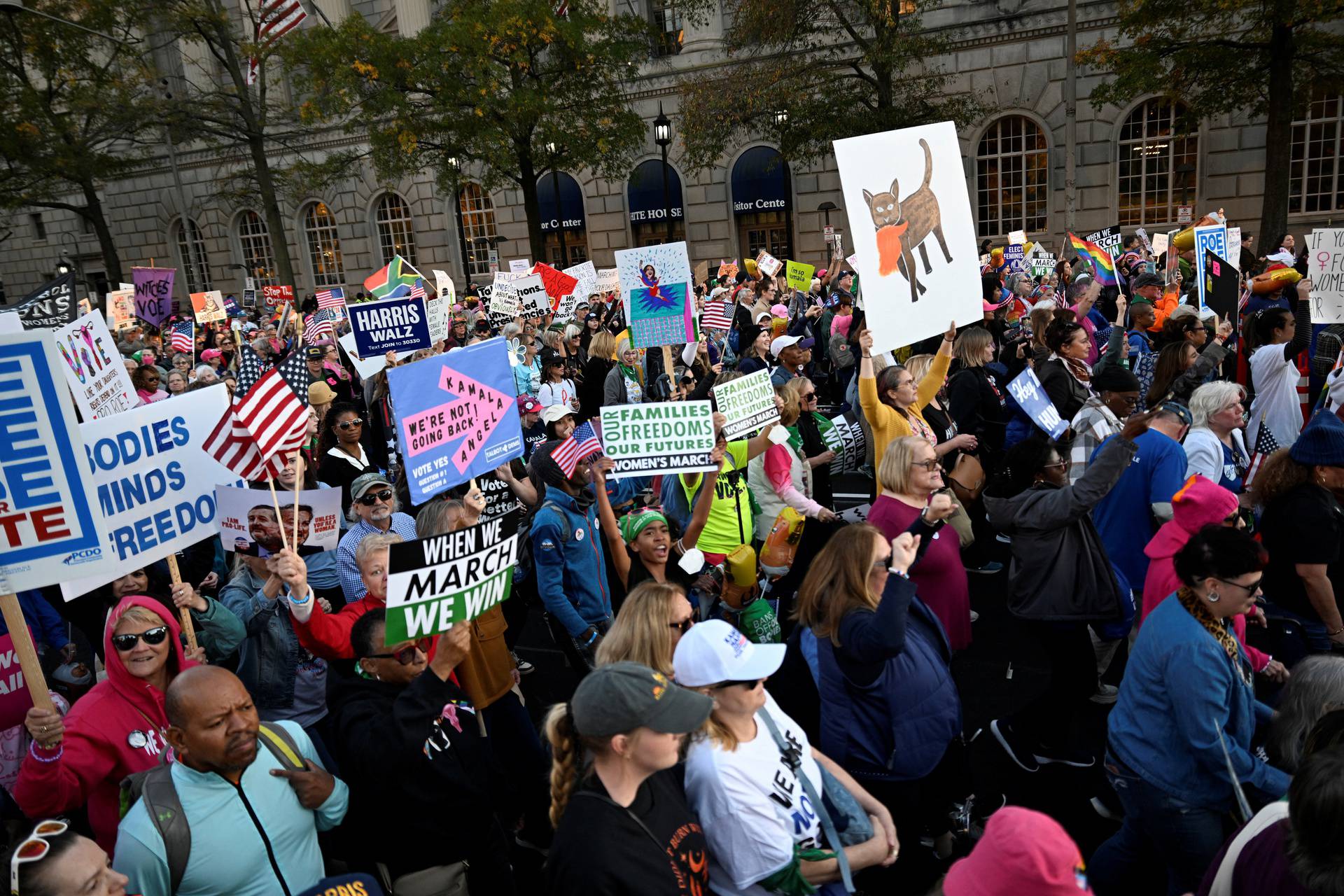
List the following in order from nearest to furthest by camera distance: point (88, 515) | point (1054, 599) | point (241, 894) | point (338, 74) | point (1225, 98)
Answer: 1. point (241, 894)
2. point (88, 515)
3. point (1054, 599)
4. point (1225, 98)
5. point (338, 74)

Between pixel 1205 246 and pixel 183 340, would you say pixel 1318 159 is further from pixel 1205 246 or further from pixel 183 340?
pixel 183 340

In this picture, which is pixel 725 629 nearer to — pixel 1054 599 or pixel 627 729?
pixel 627 729

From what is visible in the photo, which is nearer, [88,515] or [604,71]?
[88,515]

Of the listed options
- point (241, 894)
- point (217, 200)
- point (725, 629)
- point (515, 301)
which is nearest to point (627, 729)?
point (725, 629)

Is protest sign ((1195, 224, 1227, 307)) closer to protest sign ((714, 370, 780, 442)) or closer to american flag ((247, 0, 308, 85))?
protest sign ((714, 370, 780, 442))

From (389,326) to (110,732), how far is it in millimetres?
5621

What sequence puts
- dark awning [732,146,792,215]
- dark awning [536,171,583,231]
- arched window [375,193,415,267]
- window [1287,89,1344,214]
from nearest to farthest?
window [1287,89,1344,214], dark awning [732,146,792,215], dark awning [536,171,583,231], arched window [375,193,415,267]

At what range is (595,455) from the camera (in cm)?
529

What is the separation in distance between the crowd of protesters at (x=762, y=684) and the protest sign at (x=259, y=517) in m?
0.16

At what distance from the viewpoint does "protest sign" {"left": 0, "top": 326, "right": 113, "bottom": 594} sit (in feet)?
11.2

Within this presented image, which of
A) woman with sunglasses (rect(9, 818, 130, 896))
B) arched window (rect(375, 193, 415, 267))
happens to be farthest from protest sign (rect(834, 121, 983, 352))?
arched window (rect(375, 193, 415, 267))

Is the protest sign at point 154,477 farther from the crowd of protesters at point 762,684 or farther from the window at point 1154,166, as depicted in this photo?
the window at point 1154,166

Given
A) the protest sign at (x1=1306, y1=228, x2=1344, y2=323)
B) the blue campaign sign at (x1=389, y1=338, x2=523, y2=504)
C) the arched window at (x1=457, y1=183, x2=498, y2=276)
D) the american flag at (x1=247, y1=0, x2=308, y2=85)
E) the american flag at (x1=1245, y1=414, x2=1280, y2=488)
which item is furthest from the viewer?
the arched window at (x1=457, y1=183, x2=498, y2=276)

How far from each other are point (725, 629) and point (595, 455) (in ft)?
8.06
